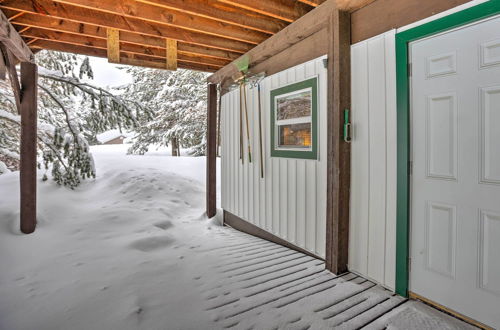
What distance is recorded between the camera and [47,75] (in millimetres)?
4770

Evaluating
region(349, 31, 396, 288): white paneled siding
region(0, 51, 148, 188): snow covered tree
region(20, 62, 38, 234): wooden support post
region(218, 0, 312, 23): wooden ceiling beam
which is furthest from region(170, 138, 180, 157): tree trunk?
region(349, 31, 396, 288): white paneled siding

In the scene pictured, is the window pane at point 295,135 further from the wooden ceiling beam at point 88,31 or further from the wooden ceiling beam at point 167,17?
the wooden ceiling beam at point 88,31

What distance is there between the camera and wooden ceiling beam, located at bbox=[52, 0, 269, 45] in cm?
288

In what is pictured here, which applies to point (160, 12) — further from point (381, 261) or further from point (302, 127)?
point (381, 261)

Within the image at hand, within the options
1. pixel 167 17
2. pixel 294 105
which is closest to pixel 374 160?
pixel 294 105

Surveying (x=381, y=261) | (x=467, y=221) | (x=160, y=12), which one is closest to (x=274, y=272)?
(x=381, y=261)

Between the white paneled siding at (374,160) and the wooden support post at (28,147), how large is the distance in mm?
4269

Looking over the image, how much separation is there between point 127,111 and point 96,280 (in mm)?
4152

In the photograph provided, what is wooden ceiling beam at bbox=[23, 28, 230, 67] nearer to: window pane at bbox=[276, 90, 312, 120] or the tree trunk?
window pane at bbox=[276, 90, 312, 120]

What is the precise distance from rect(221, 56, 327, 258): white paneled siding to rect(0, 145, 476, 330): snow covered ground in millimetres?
326

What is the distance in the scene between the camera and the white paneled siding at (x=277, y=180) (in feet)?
9.82

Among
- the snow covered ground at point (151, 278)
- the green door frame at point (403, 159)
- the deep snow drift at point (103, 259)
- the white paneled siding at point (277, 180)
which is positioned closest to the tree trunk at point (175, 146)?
the deep snow drift at point (103, 259)

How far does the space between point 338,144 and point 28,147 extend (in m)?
4.19

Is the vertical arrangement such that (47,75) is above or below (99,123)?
above
